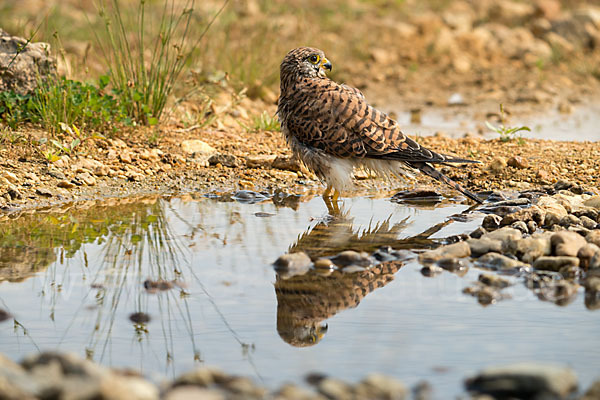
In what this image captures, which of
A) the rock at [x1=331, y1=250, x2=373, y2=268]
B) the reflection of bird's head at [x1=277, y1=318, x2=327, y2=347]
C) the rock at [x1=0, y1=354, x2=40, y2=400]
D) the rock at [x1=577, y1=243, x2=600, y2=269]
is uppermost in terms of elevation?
the rock at [x1=577, y1=243, x2=600, y2=269]

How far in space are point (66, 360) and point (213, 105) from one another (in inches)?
232

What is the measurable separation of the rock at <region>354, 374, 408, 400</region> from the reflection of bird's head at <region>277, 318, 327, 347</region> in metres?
0.64

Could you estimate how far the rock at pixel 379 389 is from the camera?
2703mm

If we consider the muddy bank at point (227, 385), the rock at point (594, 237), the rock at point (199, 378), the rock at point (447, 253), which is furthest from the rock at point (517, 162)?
the rock at point (199, 378)

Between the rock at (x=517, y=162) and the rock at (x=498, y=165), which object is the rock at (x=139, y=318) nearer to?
the rock at (x=498, y=165)

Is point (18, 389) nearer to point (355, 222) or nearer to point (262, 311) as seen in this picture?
point (262, 311)

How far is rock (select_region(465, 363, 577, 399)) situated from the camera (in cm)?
272

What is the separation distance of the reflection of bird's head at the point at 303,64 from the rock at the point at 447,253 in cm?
237

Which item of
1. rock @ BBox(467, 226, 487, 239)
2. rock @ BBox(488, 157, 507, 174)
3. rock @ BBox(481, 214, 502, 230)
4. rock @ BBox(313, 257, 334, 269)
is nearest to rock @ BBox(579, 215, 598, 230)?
rock @ BBox(481, 214, 502, 230)

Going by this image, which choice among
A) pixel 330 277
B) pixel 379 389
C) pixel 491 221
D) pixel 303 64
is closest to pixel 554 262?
pixel 491 221

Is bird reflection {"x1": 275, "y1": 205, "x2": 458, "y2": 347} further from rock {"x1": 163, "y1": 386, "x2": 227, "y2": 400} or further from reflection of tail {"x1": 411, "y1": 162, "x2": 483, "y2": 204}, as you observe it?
rock {"x1": 163, "y1": 386, "x2": 227, "y2": 400}

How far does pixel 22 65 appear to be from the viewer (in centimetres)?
685

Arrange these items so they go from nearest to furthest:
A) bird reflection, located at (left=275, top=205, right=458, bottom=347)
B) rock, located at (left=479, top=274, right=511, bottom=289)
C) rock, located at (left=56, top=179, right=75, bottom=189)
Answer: bird reflection, located at (left=275, top=205, right=458, bottom=347)
rock, located at (left=479, top=274, right=511, bottom=289)
rock, located at (left=56, top=179, right=75, bottom=189)

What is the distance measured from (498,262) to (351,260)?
2.95 feet
